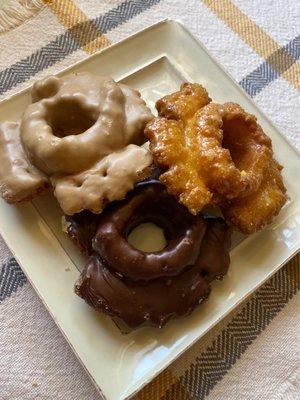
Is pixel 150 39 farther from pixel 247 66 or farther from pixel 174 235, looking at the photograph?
pixel 174 235

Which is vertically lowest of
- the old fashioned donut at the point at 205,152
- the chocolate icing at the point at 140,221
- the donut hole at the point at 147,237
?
the donut hole at the point at 147,237

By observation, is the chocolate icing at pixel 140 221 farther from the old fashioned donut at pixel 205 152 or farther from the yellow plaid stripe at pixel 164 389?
the yellow plaid stripe at pixel 164 389

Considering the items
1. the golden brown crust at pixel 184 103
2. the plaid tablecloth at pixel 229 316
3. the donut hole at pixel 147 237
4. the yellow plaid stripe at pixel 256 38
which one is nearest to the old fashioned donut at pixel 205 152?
the golden brown crust at pixel 184 103

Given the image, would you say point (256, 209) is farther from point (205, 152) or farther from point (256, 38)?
point (256, 38)

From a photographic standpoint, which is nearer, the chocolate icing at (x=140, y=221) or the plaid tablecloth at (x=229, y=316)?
the chocolate icing at (x=140, y=221)

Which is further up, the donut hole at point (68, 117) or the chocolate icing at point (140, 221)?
the donut hole at point (68, 117)

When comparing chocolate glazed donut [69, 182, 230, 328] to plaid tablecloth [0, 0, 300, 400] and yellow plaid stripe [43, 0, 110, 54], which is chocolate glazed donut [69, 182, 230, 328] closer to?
plaid tablecloth [0, 0, 300, 400]

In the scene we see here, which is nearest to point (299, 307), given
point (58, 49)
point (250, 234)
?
point (250, 234)
